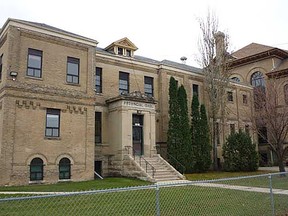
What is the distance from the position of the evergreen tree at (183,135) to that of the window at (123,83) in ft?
15.2

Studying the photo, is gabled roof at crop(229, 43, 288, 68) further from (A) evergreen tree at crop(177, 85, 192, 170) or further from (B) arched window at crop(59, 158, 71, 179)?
(B) arched window at crop(59, 158, 71, 179)

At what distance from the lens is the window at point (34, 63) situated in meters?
20.0

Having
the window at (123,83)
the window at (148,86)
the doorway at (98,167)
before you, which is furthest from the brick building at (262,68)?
the doorway at (98,167)

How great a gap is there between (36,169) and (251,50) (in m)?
38.9

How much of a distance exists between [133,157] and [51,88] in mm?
7506

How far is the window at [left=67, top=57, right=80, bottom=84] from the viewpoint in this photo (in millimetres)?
21750

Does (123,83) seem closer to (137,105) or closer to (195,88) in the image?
(137,105)

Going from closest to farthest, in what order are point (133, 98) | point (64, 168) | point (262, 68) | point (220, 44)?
point (64, 168), point (133, 98), point (220, 44), point (262, 68)

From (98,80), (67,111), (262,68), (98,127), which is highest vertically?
(262,68)

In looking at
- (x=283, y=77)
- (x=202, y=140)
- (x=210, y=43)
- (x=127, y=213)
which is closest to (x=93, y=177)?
(x=202, y=140)

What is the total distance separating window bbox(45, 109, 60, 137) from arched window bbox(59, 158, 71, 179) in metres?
1.79

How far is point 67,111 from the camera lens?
2097 cm

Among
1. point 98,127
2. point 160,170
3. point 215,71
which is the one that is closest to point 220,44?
point 215,71

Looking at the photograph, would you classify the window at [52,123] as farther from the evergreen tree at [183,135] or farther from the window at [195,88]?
the window at [195,88]
